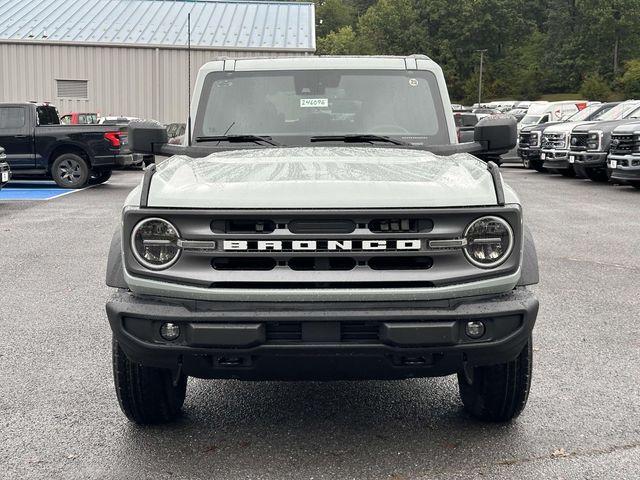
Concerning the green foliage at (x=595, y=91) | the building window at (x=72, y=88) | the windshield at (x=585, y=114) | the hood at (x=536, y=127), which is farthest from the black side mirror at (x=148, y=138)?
the green foliage at (x=595, y=91)

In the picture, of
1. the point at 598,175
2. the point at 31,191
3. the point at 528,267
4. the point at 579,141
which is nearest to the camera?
the point at 528,267

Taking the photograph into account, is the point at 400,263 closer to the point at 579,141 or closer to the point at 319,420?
the point at 319,420

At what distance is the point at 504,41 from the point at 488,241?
103593mm

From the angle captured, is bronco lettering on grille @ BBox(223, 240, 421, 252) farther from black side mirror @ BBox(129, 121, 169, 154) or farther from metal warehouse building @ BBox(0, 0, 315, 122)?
metal warehouse building @ BBox(0, 0, 315, 122)

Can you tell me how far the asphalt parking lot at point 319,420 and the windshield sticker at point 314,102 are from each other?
1.66m

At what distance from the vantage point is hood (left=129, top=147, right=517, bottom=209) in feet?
12.1

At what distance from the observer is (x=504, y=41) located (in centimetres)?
10256

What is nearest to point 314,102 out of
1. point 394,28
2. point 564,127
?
point 564,127

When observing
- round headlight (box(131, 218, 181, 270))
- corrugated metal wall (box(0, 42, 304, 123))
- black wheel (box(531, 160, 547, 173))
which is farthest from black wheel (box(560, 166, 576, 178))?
round headlight (box(131, 218, 181, 270))

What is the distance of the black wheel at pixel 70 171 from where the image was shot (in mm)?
Result: 19188

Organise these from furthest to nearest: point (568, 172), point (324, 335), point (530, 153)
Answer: point (530, 153), point (568, 172), point (324, 335)

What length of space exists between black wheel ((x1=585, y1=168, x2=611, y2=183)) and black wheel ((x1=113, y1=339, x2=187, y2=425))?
1837cm

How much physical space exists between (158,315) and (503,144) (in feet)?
7.98

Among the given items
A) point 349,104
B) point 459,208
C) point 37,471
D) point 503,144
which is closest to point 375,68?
point 349,104
